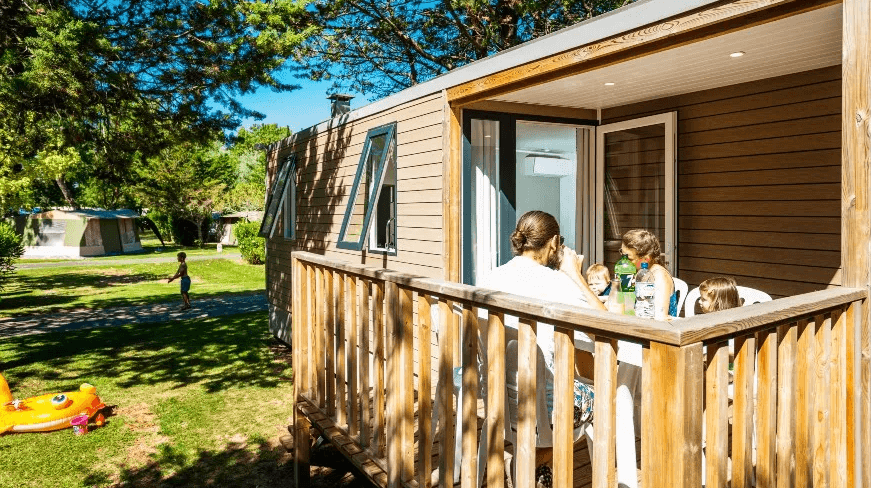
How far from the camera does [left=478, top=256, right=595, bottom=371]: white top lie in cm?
270

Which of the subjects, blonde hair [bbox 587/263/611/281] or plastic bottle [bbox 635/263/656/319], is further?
blonde hair [bbox 587/263/611/281]

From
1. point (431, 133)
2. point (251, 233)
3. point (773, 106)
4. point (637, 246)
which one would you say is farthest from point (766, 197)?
point (251, 233)

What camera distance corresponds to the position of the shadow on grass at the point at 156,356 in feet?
23.1

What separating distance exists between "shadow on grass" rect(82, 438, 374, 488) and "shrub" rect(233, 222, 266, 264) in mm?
17690

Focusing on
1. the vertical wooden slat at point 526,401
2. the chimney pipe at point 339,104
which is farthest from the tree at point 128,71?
the vertical wooden slat at point 526,401

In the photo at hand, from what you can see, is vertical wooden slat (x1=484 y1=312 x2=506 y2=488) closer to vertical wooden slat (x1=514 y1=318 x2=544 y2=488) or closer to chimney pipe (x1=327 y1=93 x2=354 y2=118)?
vertical wooden slat (x1=514 y1=318 x2=544 y2=488)

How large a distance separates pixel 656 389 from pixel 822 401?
1.02 m

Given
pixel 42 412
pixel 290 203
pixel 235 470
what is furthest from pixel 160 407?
pixel 290 203

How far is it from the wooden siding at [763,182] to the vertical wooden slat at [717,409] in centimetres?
317

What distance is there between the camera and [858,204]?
226 centimetres

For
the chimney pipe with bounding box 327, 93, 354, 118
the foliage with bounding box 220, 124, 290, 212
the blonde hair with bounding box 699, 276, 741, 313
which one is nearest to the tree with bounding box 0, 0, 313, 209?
the chimney pipe with bounding box 327, 93, 354, 118

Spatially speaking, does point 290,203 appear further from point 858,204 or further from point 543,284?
point 858,204

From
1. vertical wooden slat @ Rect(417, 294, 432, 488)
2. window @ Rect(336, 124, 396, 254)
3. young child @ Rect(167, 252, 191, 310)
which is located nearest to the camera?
vertical wooden slat @ Rect(417, 294, 432, 488)

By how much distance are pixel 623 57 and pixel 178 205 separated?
33.2 m
